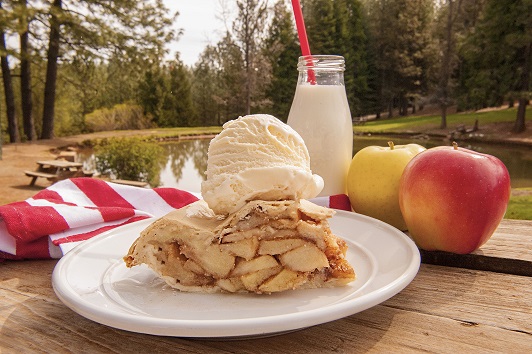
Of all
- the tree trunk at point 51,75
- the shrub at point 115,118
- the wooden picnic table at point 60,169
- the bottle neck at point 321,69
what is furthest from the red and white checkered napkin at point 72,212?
the shrub at point 115,118

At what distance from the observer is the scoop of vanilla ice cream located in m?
1.08

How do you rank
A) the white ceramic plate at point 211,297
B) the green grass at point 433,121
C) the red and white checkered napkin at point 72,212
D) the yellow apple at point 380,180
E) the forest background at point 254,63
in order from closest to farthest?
the white ceramic plate at point 211,297 → the red and white checkered napkin at point 72,212 → the yellow apple at point 380,180 → the forest background at point 254,63 → the green grass at point 433,121

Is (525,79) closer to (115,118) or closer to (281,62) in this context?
(281,62)

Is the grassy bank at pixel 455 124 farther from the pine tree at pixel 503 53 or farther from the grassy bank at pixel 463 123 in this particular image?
the pine tree at pixel 503 53

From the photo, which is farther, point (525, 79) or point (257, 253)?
point (525, 79)

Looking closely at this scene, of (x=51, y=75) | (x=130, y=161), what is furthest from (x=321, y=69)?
(x=51, y=75)

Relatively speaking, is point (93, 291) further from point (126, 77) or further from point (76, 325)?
point (126, 77)

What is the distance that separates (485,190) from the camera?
125 cm

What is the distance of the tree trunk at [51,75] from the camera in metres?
12.6

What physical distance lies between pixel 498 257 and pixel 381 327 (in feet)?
1.73

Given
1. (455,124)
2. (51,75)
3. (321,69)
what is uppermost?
(51,75)

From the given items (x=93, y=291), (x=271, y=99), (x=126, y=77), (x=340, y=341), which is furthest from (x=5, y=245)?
(x=271, y=99)

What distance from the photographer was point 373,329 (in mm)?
864

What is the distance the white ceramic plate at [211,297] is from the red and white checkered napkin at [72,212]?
0.72ft
